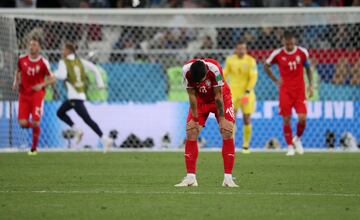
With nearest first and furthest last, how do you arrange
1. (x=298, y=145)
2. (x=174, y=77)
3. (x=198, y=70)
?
(x=198, y=70) < (x=298, y=145) < (x=174, y=77)

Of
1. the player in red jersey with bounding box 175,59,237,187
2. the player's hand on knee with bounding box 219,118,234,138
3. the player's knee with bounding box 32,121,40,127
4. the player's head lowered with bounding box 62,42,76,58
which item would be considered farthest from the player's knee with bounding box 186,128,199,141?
the player's head lowered with bounding box 62,42,76,58

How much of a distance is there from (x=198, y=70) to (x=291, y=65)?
8.02m

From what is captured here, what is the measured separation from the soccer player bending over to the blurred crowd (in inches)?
123

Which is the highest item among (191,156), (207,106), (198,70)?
(198,70)

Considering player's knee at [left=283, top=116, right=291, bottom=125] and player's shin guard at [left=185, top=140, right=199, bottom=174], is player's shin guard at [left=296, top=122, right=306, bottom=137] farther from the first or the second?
player's shin guard at [left=185, top=140, right=199, bottom=174]

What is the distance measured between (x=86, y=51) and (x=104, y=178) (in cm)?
942

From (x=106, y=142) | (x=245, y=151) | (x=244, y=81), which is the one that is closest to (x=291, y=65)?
(x=244, y=81)

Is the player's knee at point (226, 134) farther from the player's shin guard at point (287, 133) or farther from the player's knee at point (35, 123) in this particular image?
the player's knee at point (35, 123)

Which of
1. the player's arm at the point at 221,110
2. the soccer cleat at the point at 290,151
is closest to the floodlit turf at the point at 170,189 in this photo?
the player's arm at the point at 221,110

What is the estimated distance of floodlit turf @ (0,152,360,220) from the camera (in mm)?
9094

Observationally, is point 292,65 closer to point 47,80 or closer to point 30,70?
point 47,80

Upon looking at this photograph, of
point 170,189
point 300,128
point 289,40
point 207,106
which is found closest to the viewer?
point 170,189

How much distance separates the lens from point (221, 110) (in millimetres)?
11516

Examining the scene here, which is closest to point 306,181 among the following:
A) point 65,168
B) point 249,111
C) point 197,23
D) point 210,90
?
point 210,90
